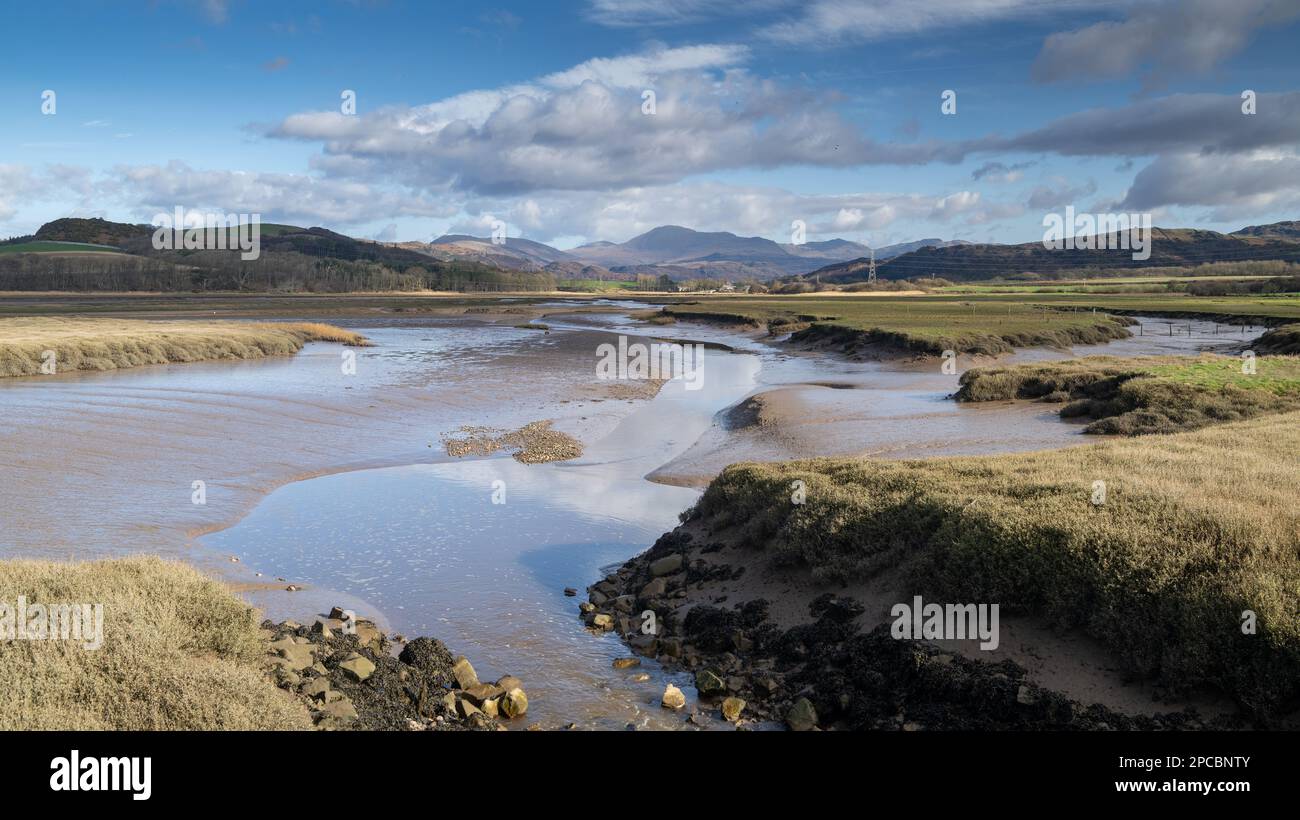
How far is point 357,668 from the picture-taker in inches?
384

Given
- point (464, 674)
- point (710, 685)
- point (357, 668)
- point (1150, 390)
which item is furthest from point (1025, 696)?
point (1150, 390)

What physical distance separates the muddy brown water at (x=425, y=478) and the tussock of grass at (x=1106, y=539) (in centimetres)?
337

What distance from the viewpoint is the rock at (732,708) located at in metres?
9.59

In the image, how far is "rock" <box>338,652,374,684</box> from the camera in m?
9.68

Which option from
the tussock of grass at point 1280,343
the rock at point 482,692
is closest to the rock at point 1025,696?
the rock at point 482,692

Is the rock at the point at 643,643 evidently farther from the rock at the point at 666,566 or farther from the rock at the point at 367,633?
the rock at the point at 367,633

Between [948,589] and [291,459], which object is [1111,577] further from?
[291,459]

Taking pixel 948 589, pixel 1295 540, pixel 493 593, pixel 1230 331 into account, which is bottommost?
pixel 493 593

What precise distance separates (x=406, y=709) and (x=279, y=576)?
6402 mm
